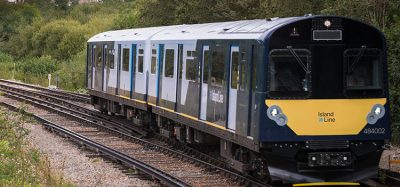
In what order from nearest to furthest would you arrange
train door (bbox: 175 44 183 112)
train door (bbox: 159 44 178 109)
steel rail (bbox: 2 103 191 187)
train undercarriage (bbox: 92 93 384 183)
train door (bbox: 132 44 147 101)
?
train undercarriage (bbox: 92 93 384 183) < steel rail (bbox: 2 103 191 187) < train door (bbox: 175 44 183 112) < train door (bbox: 159 44 178 109) < train door (bbox: 132 44 147 101)

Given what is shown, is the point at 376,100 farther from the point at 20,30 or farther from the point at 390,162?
the point at 20,30

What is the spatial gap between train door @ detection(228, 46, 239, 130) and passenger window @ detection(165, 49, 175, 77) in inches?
183

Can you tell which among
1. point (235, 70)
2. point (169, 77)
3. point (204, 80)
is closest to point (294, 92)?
point (235, 70)

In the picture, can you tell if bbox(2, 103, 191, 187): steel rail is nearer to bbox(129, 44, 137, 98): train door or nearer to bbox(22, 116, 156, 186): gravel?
bbox(22, 116, 156, 186): gravel

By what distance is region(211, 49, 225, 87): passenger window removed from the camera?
46.2 feet

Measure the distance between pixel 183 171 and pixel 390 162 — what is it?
13.2ft

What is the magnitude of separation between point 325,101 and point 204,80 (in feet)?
12.5

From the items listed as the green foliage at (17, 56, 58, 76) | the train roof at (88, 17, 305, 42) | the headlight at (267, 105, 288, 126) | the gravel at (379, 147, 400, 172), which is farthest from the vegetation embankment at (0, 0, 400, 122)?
the headlight at (267, 105, 288, 126)

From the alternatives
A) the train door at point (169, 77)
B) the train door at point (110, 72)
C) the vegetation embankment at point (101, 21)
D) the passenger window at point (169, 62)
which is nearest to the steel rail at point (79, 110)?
the train door at point (110, 72)

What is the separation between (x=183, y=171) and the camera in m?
15.4

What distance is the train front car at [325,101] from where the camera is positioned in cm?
1198

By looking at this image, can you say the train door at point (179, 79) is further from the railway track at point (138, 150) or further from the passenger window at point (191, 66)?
the railway track at point (138, 150)

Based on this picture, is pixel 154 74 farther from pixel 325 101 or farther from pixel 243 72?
pixel 325 101

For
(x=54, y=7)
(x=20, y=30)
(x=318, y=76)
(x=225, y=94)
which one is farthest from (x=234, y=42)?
(x=54, y=7)
